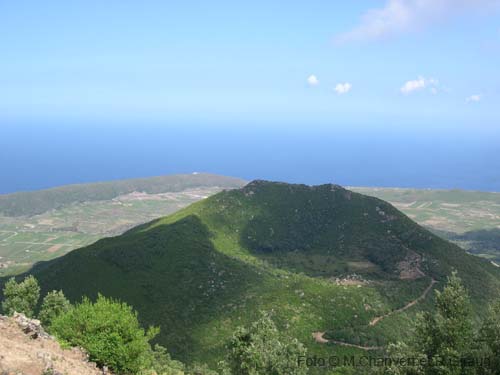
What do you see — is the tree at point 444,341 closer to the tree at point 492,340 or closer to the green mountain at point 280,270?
the tree at point 492,340

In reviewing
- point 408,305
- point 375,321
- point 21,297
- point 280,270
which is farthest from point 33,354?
point 408,305

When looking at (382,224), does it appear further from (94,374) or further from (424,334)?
(94,374)

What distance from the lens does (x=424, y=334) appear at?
4203 cm

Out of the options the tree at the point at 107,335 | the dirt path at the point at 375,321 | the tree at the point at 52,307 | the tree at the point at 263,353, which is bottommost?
the dirt path at the point at 375,321

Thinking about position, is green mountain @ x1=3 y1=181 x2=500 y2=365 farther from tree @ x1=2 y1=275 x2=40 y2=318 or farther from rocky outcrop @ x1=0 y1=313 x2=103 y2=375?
rocky outcrop @ x1=0 y1=313 x2=103 y2=375

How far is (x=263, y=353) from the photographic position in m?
43.4

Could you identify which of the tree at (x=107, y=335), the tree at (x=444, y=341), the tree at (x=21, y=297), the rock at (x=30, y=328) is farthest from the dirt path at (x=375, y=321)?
the rock at (x=30, y=328)

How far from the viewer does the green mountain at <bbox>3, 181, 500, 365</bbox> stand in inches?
3408

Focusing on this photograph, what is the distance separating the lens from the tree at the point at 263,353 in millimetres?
42062

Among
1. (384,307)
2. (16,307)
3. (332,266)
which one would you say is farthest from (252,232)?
(16,307)

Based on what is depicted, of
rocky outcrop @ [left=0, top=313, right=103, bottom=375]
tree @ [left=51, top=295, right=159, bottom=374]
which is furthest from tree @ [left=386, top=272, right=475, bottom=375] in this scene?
rocky outcrop @ [left=0, top=313, right=103, bottom=375]

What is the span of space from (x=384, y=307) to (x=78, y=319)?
74966 mm

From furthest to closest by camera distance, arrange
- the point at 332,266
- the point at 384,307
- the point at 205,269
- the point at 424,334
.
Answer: the point at 332,266
the point at 205,269
the point at 384,307
the point at 424,334

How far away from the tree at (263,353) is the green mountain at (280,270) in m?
32.9
